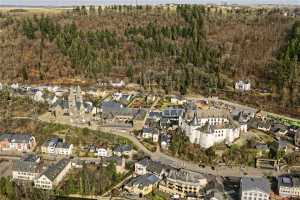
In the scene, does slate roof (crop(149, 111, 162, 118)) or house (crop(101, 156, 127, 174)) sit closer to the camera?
house (crop(101, 156, 127, 174))

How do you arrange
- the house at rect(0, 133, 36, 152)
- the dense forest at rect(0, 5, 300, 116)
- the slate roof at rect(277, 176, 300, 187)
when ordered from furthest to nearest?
the dense forest at rect(0, 5, 300, 116) → the house at rect(0, 133, 36, 152) → the slate roof at rect(277, 176, 300, 187)

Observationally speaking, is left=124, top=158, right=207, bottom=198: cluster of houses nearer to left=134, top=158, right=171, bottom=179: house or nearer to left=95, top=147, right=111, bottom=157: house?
left=134, top=158, right=171, bottom=179: house

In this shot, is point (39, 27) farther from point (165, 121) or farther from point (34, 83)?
point (165, 121)

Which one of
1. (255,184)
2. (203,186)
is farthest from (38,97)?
(255,184)

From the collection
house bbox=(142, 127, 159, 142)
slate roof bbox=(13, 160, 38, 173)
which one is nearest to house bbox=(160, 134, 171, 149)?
house bbox=(142, 127, 159, 142)

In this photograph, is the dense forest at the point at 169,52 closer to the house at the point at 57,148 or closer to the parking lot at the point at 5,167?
the house at the point at 57,148

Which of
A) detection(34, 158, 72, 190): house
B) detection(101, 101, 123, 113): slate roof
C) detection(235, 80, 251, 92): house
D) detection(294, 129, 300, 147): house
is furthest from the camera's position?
detection(235, 80, 251, 92): house

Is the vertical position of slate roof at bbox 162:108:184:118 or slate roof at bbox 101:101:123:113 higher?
slate roof at bbox 101:101:123:113

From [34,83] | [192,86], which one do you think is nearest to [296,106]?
[192,86]
